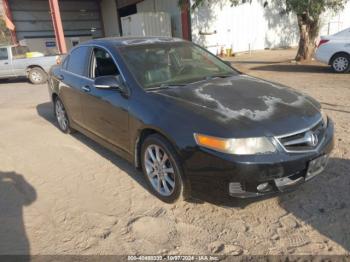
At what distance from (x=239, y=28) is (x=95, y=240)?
20.2 meters

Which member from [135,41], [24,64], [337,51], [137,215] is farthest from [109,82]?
[24,64]

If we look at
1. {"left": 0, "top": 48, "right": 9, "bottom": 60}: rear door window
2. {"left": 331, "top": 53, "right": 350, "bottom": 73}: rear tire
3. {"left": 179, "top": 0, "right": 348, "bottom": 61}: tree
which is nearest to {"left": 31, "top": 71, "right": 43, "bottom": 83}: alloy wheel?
{"left": 0, "top": 48, "right": 9, "bottom": 60}: rear door window

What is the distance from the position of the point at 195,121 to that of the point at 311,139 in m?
1.05

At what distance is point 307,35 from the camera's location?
13.3 m

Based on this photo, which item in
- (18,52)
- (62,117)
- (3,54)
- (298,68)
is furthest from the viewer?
(18,52)

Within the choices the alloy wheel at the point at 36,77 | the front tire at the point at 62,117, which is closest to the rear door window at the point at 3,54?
the alloy wheel at the point at 36,77

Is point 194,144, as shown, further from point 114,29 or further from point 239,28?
point 114,29

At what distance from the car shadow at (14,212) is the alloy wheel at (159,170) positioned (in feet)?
4.38

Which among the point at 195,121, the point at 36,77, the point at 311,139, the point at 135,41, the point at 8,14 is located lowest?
the point at 36,77

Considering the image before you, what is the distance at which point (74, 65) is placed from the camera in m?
5.20

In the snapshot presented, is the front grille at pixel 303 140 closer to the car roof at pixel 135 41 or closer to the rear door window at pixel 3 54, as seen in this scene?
the car roof at pixel 135 41

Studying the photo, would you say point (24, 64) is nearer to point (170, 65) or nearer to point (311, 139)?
point (170, 65)

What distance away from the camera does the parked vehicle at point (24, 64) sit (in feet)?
44.8

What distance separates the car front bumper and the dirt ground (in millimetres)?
184
